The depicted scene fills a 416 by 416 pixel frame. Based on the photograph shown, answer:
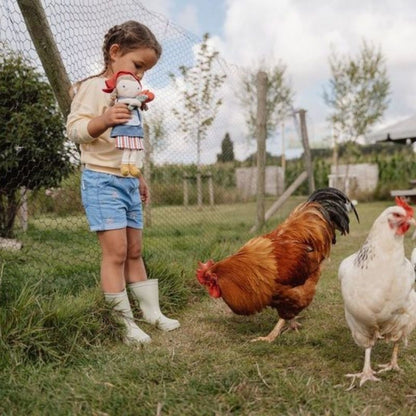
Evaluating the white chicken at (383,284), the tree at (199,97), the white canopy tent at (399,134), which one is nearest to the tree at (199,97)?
the tree at (199,97)

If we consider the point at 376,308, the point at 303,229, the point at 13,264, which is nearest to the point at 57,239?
the point at 13,264

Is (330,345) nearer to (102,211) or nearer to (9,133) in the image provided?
(102,211)

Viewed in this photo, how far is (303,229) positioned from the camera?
10.5ft

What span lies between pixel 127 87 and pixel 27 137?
2.89m

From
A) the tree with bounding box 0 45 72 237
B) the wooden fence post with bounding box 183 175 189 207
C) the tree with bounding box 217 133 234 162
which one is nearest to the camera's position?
the tree with bounding box 0 45 72 237

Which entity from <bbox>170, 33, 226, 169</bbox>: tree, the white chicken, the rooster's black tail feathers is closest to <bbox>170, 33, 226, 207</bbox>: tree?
<bbox>170, 33, 226, 169</bbox>: tree

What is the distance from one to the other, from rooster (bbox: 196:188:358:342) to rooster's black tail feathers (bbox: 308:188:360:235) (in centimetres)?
28

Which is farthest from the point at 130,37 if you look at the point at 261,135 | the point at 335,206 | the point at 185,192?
the point at 261,135


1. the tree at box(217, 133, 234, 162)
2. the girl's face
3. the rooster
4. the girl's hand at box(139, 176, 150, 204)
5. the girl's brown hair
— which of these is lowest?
the rooster

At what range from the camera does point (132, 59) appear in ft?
8.63

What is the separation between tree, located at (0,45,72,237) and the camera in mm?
4734

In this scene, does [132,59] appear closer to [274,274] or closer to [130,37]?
[130,37]

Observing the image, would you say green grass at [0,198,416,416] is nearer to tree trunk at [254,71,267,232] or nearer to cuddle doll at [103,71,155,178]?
cuddle doll at [103,71,155,178]

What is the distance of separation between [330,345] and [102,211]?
60.0 inches
